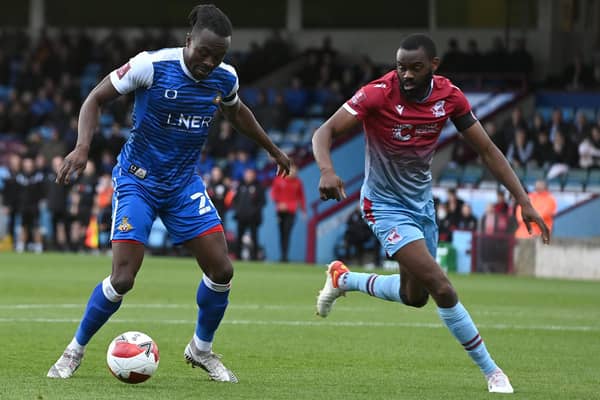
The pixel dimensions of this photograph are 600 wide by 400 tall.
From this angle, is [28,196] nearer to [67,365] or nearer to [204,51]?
[67,365]

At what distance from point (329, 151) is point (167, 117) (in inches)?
44.4

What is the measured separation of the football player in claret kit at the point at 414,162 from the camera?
28.8 feet

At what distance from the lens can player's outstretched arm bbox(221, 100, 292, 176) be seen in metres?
9.42

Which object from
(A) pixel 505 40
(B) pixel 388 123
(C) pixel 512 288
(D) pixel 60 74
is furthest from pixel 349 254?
(B) pixel 388 123

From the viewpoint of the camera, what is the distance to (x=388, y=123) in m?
9.20

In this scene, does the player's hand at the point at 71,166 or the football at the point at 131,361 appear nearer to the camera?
the player's hand at the point at 71,166

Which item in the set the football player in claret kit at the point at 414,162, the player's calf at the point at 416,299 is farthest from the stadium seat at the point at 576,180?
the football player in claret kit at the point at 414,162

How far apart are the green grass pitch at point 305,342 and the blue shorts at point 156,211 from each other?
3.29ft

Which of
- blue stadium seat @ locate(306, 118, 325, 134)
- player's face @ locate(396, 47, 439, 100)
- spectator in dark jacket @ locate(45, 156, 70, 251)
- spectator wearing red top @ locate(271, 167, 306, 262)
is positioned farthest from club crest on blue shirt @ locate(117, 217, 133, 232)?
blue stadium seat @ locate(306, 118, 325, 134)

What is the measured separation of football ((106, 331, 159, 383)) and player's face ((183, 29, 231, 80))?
5.97 feet

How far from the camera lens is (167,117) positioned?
8898mm

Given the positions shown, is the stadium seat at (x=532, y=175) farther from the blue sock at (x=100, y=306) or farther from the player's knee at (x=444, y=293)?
the blue sock at (x=100, y=306)

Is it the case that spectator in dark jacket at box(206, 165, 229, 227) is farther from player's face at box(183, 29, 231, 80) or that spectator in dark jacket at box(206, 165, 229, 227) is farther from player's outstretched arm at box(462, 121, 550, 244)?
player's face at box(183, 29, 231, 80)

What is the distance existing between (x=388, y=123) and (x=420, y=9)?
29.7m
